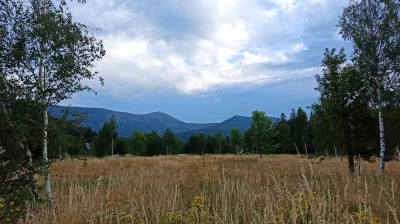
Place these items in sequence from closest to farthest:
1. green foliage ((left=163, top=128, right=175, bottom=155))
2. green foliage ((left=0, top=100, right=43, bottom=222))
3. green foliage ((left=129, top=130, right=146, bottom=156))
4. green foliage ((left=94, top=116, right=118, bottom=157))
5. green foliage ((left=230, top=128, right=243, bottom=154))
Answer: green foliage ((left=0, top=100, right=43, bottom=222))
green foliage ((left=94, top=116, right=118, bottom=157))
green foliage ((left=129, top=130, right=146, bottom=156))
green foliage ((left=163, top=128, right=175, bottom=155))
green foliage ((left=230, top=128, right=243, bottom=154))

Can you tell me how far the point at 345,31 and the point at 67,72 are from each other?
39.8ft

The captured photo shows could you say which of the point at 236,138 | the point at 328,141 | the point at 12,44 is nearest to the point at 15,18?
the point at 12,44

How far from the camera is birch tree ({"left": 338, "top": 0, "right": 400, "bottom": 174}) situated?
12039 mm

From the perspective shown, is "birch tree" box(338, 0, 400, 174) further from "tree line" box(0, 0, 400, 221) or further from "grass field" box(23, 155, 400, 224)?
"grass field" box(23, 155, 400, 224)

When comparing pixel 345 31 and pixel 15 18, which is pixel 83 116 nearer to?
pixel 15 18

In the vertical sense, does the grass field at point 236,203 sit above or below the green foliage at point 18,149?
below

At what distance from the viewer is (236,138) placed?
237ft

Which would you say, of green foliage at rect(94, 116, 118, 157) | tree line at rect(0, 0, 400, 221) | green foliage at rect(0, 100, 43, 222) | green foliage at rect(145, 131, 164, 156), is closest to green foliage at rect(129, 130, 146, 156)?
green foliage at rect(145, 131, 164, 156)

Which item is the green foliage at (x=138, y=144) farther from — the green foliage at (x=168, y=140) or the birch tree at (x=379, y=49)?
the birch tree at (x=379, y=49)

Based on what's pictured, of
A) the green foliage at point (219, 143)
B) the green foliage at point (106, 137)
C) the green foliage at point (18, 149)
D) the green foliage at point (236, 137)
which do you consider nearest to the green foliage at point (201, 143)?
the green foliage at point (219, 143)

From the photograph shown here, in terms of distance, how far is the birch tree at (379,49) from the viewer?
12039 millimetres

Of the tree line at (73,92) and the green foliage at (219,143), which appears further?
the green foliage at (219,143)

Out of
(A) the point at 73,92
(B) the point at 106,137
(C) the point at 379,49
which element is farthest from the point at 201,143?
(A) the point at 73,92

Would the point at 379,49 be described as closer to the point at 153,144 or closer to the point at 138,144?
the point at 138,144
